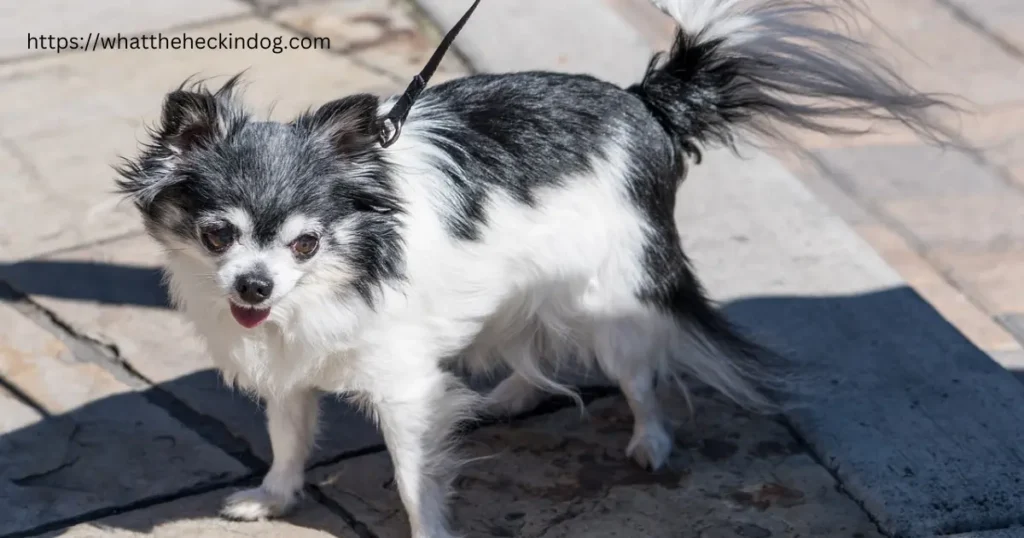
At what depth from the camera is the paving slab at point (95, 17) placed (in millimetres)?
6195

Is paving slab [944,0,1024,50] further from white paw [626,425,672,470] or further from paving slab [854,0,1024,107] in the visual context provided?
white paw [626,425,672,470]

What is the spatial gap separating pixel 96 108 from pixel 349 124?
2832 mm

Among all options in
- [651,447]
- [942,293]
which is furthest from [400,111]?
[942,293]

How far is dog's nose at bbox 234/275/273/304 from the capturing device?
3.03m

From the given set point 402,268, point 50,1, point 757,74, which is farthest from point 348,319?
point 50,1

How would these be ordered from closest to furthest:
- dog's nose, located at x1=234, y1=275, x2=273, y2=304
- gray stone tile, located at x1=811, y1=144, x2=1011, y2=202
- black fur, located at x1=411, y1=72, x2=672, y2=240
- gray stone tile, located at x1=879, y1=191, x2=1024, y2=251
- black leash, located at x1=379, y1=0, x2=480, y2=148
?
dog's nose, located at x1=234, y1=275, x2=273, y2=304
black leash, located at x1=379, y1=0, x2=480, y2=148
black fur, located at x1=411, y1=72, x2=672, y2=240
gray stone tile, located at x1=879, y1=191, x2=1024, y2=251
gray stone tile, located at x1=811, y1=144, x2=1011, y2=202

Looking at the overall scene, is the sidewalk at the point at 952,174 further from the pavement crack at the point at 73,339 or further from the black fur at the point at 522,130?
the pavement crack at the point at 73,339

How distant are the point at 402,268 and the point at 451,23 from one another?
314cm

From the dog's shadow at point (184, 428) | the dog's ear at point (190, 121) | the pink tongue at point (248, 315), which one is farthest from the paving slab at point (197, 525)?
the dog's ear at point (190, 121)

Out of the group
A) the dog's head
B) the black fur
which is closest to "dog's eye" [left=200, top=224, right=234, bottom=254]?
the dog's head

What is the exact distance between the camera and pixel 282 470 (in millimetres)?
3797

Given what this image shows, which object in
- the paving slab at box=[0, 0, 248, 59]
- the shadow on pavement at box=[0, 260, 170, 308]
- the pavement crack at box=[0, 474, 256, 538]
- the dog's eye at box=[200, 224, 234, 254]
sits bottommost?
the paving slab at box=[0, 0, 248, 59]

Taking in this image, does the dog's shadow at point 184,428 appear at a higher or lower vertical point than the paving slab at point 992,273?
lower

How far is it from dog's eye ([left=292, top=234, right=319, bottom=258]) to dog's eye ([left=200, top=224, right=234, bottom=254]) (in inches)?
5.7
